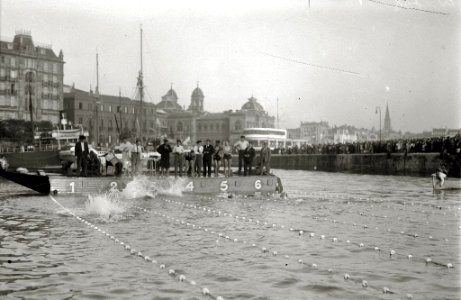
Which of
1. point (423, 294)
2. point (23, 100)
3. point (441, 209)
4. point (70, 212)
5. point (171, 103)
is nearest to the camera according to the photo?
point (423, 294)

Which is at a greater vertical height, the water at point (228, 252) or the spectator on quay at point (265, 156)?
the spectator on quay at point (265, 156)

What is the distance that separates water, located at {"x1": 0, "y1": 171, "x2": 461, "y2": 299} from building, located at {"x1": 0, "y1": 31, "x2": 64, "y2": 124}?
83.3 m

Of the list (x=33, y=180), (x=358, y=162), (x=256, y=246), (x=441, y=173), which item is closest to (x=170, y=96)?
(x=358, y=162)

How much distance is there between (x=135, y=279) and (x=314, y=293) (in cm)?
293

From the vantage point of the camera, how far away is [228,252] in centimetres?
1182

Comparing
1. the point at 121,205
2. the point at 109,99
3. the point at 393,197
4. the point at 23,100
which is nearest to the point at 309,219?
the point at 121,205

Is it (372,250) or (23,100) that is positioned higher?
(23,100)

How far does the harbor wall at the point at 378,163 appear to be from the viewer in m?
45.9

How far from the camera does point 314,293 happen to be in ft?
28.5

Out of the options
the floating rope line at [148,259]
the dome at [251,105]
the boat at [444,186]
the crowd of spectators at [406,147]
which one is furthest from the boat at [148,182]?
the dome at [251,105]

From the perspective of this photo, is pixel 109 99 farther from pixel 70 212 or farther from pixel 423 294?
pixel 423 294

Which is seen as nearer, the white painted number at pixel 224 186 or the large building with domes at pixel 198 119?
the white painted number at pixel 224 186

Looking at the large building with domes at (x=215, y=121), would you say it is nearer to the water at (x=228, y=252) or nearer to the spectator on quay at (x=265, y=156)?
the spectator on quay at (x=265, y=156)

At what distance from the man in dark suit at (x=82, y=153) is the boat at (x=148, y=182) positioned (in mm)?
681
